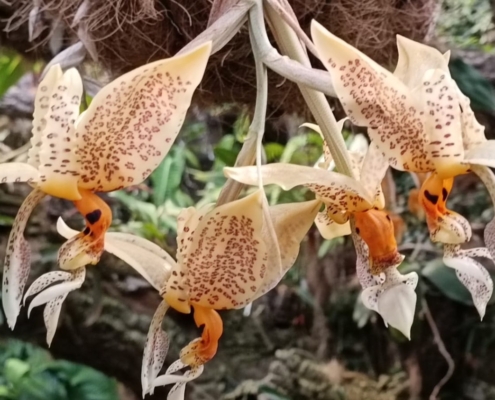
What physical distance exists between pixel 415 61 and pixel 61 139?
198 millimetres

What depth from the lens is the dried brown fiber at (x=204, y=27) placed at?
2.02ft

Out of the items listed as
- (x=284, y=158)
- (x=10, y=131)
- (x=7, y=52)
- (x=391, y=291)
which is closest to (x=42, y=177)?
(x=391, y=291)

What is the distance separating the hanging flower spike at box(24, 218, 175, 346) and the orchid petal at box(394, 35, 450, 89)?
19 cm

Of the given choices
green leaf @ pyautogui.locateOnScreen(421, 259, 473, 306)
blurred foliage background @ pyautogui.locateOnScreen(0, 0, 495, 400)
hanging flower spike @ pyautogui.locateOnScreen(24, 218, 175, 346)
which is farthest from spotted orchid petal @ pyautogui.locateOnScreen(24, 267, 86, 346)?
green leaf @ pyautogui.locateOnScreen(421, 259, 473, 306)

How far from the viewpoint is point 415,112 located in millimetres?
322

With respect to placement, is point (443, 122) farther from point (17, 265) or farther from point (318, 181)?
point (17, 265)

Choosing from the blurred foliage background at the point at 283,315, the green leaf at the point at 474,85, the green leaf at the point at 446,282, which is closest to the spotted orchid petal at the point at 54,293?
the blurred foliage background at the point at 283,315

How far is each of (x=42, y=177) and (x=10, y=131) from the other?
987mm

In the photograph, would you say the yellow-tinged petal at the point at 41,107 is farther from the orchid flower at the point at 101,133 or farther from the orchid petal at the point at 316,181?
the orchid petal at the point at 316,181

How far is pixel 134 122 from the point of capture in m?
0.32

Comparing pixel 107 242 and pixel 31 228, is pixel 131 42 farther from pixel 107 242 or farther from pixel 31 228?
pixel 31 228

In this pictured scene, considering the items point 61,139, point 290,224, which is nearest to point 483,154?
point 290,224

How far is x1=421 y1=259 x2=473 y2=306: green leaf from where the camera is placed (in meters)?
1.16

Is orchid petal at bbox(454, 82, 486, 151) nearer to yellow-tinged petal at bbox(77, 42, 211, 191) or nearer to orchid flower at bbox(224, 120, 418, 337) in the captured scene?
orchid flower at bbox(224, 120, 418, 337)
